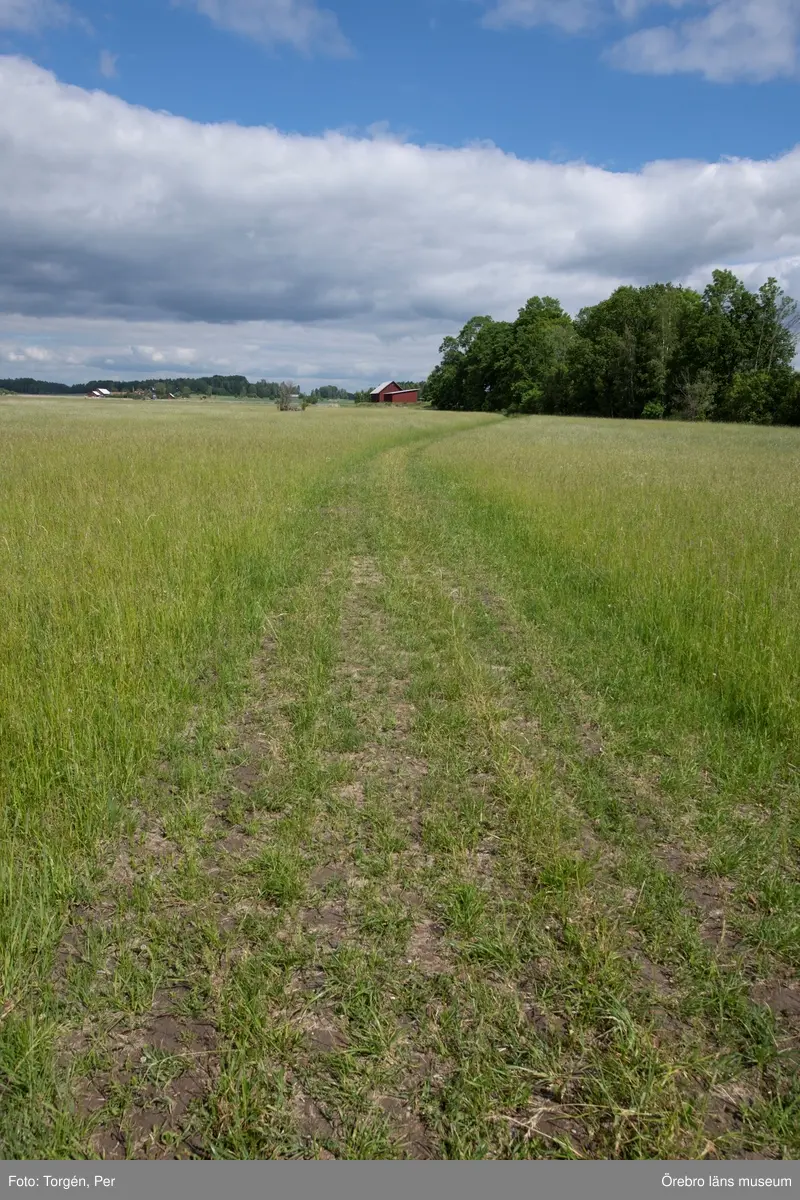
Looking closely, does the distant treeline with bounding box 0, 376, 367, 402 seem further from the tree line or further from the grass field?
the grass field

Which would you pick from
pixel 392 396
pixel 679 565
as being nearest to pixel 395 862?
pixel 679 565

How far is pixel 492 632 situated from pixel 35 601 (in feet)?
14.2

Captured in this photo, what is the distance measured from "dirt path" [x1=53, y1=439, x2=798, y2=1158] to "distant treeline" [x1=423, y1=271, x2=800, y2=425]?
62268 mm

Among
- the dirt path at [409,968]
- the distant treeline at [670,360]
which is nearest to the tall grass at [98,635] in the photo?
the dirt path at [409,968]

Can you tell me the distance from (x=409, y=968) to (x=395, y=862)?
2.09ft

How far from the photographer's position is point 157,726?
13.9 feet

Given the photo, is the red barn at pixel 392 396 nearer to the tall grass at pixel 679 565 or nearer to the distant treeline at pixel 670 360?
the distant treeline at pixel 670 360

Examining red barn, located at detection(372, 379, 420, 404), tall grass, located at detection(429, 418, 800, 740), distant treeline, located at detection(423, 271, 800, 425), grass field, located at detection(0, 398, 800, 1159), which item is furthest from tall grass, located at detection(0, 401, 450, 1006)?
red barn, located at detection(372, 379, 420, 404)

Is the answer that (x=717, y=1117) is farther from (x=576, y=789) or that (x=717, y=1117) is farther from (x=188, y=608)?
(x=188, y=608)

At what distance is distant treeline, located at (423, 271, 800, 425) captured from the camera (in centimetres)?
5769

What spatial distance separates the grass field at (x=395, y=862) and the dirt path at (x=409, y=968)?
0.01 m

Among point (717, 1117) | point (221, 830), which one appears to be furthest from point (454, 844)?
point (717, 1117)

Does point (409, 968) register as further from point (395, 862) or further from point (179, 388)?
point (179, 388)

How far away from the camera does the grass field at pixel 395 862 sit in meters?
2.05
